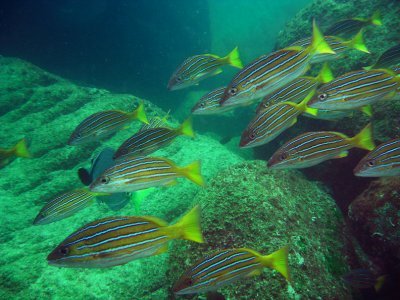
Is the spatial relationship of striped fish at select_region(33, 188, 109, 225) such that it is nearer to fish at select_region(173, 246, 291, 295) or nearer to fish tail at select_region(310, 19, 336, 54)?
fish at select_region(173, 246, 291, 295)

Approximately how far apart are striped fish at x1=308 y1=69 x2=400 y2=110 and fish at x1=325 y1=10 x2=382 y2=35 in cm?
284

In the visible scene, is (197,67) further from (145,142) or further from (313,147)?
(313,147)

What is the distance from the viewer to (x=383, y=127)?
15.8ft

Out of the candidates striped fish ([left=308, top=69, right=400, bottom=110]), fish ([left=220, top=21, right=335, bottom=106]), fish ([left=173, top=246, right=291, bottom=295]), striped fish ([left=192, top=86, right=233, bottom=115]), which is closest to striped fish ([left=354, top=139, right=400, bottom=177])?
striped fish ([left=308, top=69, right=400, bottom=110])

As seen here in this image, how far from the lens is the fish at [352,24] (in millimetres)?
5738

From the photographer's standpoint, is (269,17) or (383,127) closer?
(383,127)

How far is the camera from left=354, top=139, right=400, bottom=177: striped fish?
10.5ft

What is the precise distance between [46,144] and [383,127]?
26.4 feet

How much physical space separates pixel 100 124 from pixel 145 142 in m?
→ 1.03

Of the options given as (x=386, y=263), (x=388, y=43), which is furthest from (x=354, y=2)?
(x=386, y=263)

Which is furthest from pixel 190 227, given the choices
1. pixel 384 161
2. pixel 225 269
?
pixel 384 161

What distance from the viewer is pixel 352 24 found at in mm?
5785

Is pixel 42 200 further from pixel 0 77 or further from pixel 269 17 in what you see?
pixel 269 17

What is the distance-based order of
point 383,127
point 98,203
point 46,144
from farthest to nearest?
point 46,144
point 98,203
point 383,127
